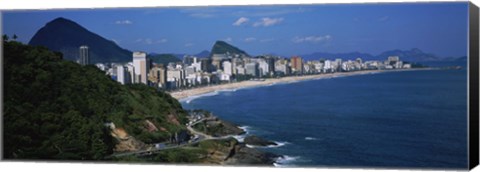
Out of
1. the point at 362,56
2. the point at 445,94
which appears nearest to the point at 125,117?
the point at 362,56

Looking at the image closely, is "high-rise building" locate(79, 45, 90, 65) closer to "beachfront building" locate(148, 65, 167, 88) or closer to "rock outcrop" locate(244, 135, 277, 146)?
"beachfront building" locate(148, 65, 167, 88)

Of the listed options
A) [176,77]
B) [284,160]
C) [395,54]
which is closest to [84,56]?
[176,77]

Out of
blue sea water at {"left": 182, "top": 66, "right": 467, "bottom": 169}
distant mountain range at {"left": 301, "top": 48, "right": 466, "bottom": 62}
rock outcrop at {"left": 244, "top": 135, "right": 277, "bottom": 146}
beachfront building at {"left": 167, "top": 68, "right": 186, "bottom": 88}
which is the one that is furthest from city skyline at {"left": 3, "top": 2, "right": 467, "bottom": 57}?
rock outcrop at {"left": 244, "top": 135, "right": 277, "bottom": 146}

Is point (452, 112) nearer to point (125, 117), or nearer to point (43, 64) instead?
point (125, 117)

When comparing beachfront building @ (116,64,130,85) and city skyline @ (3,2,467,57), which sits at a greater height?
city skyline @ (3,2,467,57)

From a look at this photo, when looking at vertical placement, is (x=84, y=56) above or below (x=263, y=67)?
above

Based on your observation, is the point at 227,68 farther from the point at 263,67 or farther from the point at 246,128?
the point at 246,128

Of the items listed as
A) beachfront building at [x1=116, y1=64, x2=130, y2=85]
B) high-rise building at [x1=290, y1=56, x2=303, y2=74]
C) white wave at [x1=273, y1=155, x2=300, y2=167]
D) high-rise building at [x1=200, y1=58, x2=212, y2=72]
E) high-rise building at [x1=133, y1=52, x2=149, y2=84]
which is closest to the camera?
white wave at [x1=273, y1=155, x2=300, y2=167]
